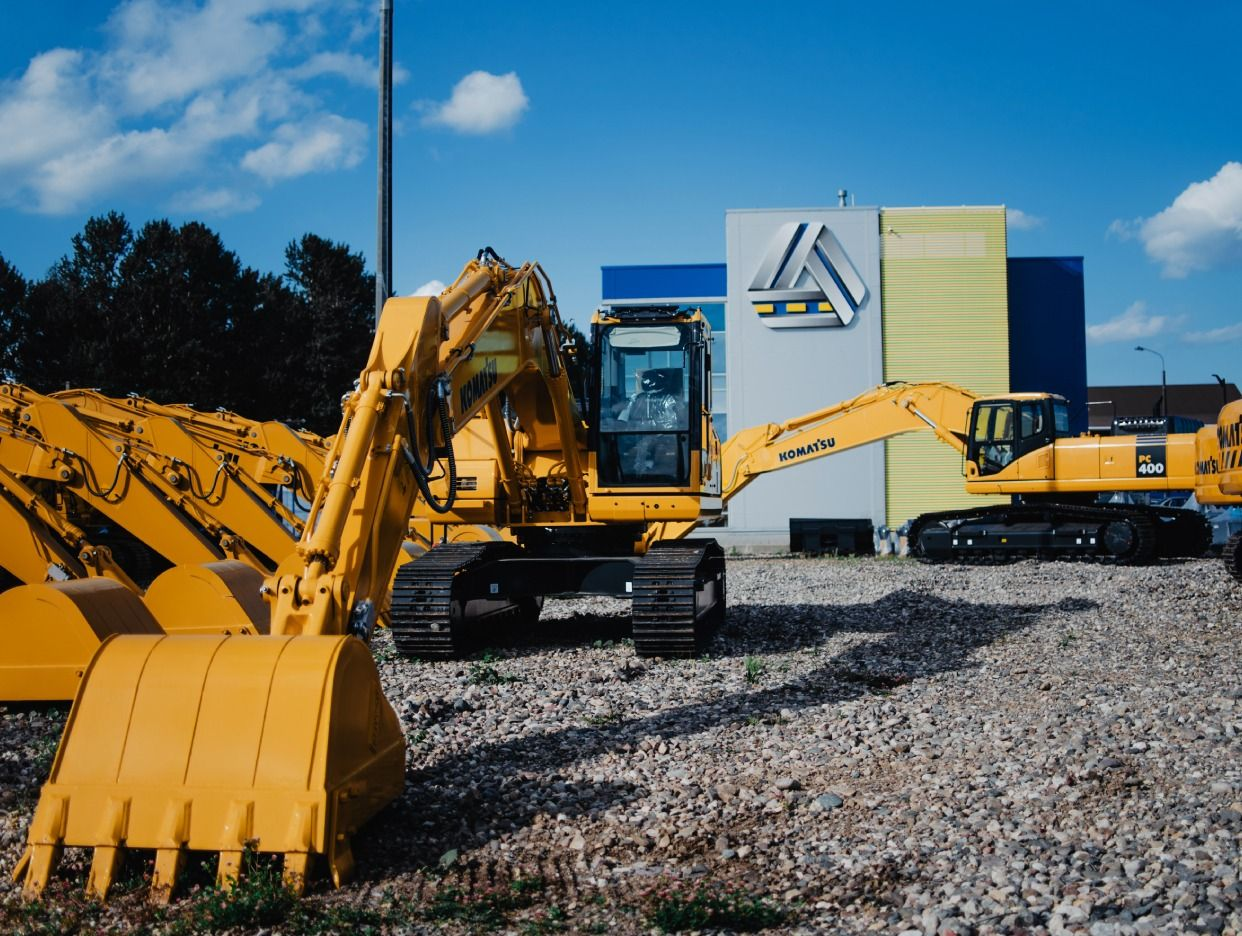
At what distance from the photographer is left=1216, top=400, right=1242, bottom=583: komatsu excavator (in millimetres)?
15305

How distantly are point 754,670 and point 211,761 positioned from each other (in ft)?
17.5

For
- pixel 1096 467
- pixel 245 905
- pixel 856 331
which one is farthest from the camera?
pixel 856 331

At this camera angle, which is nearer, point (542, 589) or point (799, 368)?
point (542, 589)

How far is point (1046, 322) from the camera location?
111ft

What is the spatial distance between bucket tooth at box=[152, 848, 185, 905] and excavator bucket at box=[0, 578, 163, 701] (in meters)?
3.70

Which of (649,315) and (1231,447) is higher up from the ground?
(649,315)

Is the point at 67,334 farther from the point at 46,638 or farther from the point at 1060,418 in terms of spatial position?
the point at 46,638

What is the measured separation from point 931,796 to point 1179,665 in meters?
4.97

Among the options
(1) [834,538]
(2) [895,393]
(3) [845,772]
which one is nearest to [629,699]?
(3) [845,772]

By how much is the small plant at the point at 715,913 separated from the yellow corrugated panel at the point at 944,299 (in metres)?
28.7

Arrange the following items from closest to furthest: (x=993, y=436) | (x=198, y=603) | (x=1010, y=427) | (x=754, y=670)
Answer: (x=754, y=670)
(x=198, y=603)
(x=1010, y=427)
(x=993, y=436)

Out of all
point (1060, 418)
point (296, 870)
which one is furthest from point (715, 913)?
point (1060, 418)

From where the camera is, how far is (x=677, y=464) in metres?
11.0

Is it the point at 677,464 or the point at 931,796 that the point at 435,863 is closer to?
the point at 931,796
